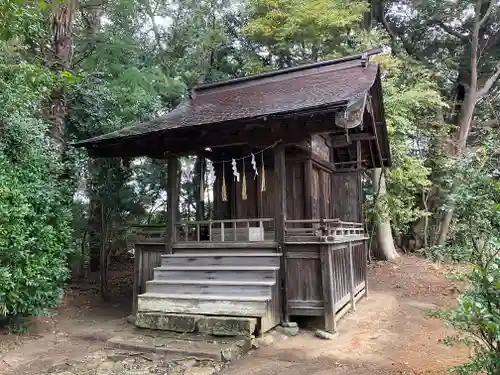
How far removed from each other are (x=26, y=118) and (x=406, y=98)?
1180cm

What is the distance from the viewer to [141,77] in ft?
36.6

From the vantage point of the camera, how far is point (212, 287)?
7113mm

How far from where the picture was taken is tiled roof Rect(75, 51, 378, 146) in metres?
7.43

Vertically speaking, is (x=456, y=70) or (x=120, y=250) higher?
(x=456, y=70)

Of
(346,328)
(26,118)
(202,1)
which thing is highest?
(202,1)

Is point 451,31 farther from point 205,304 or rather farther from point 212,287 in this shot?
point 205,304

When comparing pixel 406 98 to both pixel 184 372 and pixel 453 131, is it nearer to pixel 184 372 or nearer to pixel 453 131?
pixel 453 131

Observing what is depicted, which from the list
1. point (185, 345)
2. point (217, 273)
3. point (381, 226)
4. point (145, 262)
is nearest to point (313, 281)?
point (217, 273)

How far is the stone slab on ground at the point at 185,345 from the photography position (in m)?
5.67

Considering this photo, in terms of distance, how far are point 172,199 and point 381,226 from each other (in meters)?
10.8

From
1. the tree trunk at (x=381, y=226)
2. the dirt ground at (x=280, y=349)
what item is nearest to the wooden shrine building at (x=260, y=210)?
the dirt ground at (x=280, y=349)

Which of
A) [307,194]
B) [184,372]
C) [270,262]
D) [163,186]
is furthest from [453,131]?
[184,372]

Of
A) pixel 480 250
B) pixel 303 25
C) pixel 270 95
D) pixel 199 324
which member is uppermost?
pixel 303 25

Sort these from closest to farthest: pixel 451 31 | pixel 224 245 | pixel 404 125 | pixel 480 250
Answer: pixel 480 250 < pixel 224 245 < pixel 404 125 < pixel 451 31
